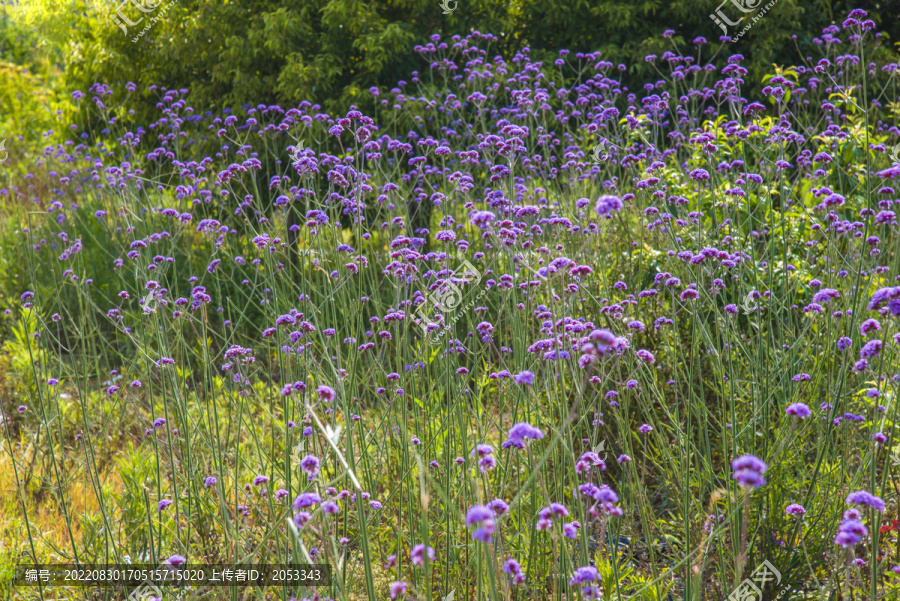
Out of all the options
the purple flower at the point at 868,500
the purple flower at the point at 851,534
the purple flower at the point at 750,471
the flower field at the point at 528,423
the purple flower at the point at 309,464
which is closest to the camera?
the purple flower at the point at 750,471

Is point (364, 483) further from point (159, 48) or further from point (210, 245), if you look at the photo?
point (159, 48)

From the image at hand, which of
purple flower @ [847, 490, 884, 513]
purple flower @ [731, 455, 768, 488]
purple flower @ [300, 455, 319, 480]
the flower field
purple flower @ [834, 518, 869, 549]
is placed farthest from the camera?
the flower field

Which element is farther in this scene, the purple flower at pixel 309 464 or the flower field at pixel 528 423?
the flower field at pixel 528 423

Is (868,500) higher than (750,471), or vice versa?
(750,471)

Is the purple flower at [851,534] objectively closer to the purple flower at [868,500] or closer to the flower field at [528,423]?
the flower field at [528,423]

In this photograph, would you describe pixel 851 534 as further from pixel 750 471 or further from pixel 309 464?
pixel 309 464

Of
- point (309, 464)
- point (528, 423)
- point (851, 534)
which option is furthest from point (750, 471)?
point (528, 423)

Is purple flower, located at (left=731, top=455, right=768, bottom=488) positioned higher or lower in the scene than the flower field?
higher

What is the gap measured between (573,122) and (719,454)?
4.95m

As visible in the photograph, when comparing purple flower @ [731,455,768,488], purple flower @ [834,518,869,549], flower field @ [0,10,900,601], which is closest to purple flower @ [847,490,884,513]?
flower field @ [0,10,900,601]

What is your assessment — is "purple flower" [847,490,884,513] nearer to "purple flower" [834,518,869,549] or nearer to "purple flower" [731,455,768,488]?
"purple flower" [834,518,869,549]

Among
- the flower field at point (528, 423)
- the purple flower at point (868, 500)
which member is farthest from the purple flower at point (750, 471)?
the purple flower at point (868, 500)

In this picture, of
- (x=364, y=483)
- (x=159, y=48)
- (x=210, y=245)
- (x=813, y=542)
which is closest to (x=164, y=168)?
(x=159, y=48)

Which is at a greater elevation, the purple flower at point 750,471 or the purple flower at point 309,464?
the purple flower at point 750,471
